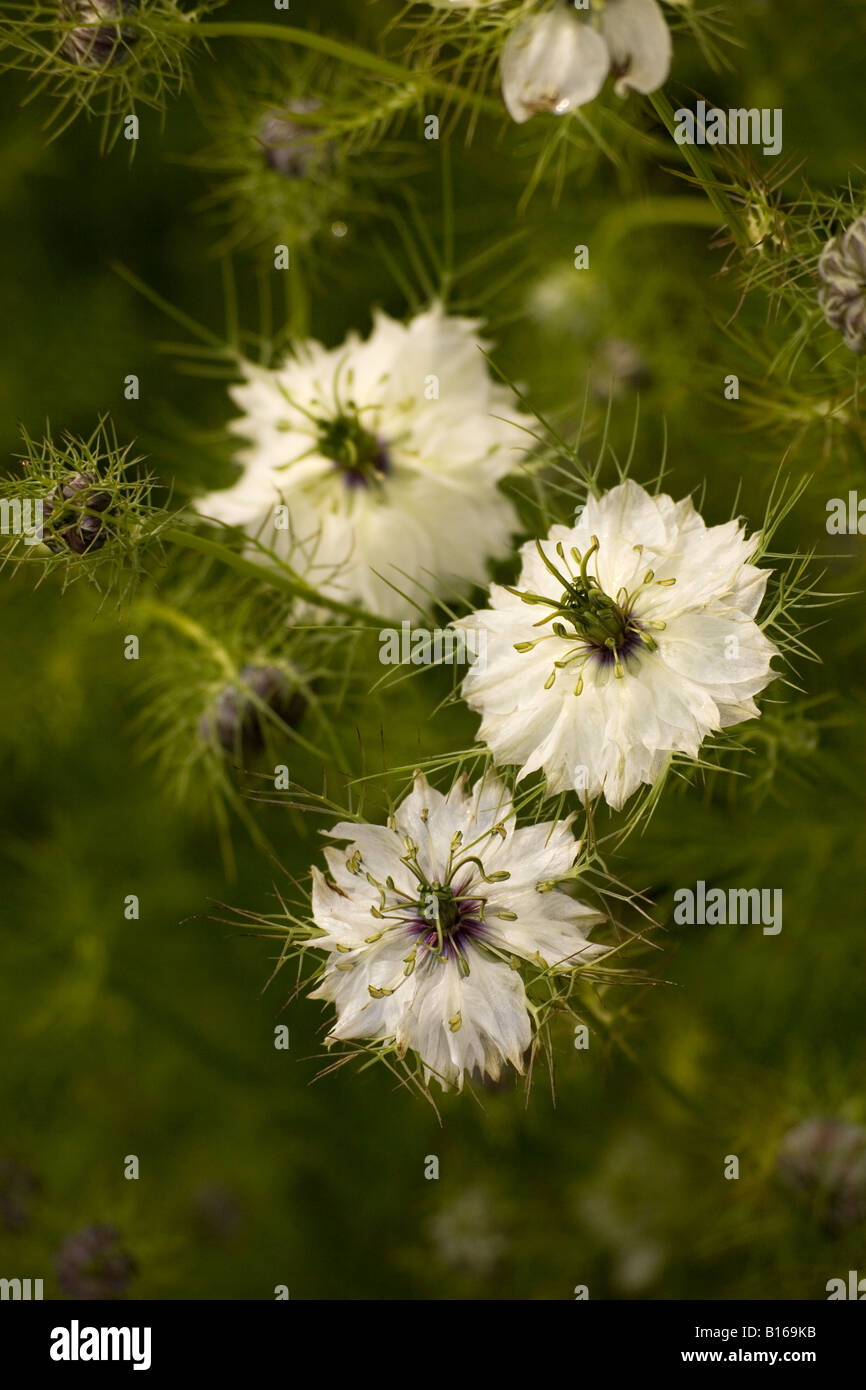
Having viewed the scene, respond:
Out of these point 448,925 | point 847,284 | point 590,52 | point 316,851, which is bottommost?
point 448,925

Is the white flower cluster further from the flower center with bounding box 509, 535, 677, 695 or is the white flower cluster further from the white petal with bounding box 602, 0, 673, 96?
the white petal with bounding box 602, 0, 673, 96

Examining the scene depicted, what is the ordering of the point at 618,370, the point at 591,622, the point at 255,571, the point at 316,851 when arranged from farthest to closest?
the point at 316,851
the point at 618,370
the point at 255,571
the point at 591,622

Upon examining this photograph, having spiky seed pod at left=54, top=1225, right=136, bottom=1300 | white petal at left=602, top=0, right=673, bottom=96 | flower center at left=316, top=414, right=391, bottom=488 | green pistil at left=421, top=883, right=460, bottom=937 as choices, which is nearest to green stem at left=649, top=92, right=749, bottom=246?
white petal at left=602, top=0, right=673, bottom=96

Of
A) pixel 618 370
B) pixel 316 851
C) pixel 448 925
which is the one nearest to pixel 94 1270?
pixel 316 851

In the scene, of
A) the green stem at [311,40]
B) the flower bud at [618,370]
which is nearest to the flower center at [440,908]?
the green stem at [311,40]

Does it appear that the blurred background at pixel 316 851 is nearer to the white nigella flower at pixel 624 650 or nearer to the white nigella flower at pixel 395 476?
the white nigella flower at pixel 395 476

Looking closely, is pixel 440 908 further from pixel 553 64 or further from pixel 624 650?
pixel 553 64

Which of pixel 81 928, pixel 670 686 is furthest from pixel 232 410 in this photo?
pixel 670 686
